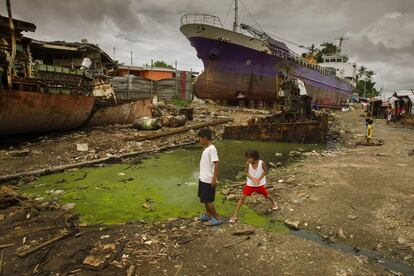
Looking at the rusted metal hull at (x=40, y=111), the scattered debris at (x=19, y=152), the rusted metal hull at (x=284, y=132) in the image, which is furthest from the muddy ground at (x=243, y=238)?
the rusted metal hull at (x=284, y=132)

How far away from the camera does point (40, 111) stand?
9.31m

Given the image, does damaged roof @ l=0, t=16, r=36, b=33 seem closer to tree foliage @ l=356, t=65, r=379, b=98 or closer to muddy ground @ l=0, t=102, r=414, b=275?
muddy ground @ l=0, t=102, r=414, b=275

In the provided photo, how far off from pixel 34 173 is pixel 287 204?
5.83 metres

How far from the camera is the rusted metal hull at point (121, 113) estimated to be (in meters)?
12.2

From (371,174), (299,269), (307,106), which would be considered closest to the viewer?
(299,269)

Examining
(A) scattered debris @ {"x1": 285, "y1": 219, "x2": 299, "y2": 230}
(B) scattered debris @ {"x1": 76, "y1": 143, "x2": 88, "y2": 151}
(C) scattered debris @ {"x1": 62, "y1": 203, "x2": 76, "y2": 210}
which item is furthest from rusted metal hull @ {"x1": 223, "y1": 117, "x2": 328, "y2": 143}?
(C) scattered debris @ {"x1": 62, "y1": 203, "x2": 76, "y2": 210}

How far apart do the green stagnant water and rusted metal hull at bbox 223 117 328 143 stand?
10.7 ft

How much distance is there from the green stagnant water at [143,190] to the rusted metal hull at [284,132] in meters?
3.25

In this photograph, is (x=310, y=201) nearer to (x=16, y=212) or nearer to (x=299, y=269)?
(x=299, y=269)

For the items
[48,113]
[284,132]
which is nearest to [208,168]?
[48,113]

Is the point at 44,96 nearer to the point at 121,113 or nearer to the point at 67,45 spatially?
the point at 121,113

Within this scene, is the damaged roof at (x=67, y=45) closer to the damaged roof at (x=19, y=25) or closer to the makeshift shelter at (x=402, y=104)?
the damaged roof at (x=19, y=25)

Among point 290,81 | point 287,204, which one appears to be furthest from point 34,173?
point 290,81

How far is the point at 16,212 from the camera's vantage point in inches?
179
